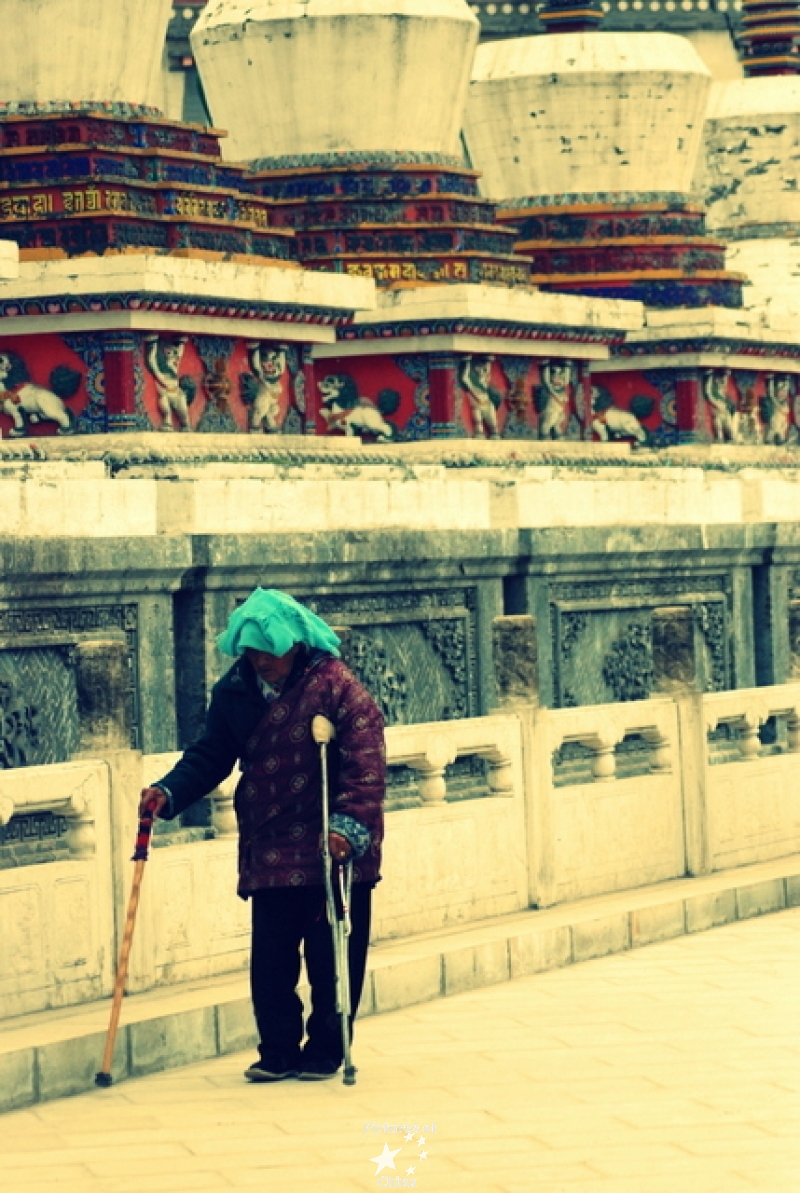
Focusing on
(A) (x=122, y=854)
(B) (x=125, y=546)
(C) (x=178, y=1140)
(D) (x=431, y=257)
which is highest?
(D) (x=431, y=257)

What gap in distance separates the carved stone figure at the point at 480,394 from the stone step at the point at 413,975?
4810mm

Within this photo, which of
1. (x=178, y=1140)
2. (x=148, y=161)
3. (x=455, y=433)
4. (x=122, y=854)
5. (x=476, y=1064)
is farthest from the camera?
(x=455, y=433)

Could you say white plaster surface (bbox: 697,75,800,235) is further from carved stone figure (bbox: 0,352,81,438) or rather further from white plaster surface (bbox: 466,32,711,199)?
carved stone figure (bbox: 0,352,81,438)

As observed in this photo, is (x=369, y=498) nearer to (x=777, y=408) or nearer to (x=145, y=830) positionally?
(x=145, y=830)

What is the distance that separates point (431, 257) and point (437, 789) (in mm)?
6701

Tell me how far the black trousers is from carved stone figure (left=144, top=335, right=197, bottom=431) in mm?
5925

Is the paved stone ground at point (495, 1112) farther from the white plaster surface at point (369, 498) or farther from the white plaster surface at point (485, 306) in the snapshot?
the white plaster surface at point (485, 306)

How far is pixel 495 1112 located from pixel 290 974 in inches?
31.9

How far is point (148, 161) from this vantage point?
1460 cm

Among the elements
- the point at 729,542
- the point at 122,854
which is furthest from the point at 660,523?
the point at 122,854

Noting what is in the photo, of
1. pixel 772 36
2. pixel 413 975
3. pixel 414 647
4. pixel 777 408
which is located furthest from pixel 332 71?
pixel 413 975

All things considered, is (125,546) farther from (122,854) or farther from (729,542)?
(729,542)

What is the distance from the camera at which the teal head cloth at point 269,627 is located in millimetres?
8602

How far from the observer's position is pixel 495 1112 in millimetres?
8164
